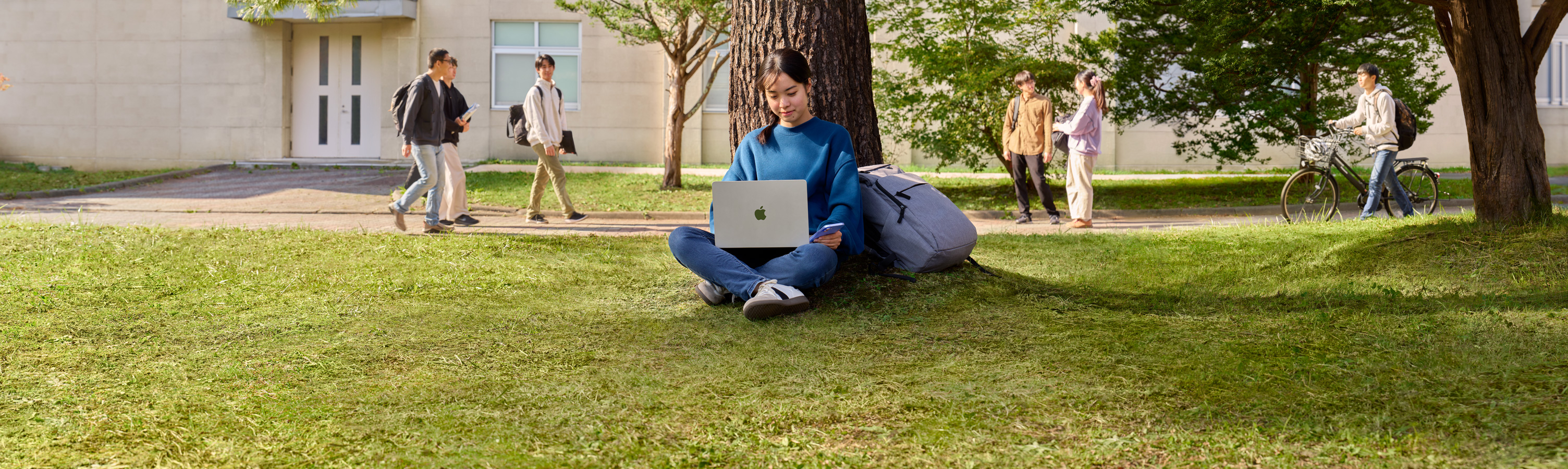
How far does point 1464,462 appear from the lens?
2.53m

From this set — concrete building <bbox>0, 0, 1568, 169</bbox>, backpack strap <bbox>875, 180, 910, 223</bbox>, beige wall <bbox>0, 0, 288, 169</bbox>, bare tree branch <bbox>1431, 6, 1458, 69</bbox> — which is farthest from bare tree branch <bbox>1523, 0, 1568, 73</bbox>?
beige wall <bbox>0, 0, 288, 169</bbox>

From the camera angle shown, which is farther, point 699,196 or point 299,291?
point 699,196

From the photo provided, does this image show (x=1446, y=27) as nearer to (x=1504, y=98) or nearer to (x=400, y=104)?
(x=1504, y=98)

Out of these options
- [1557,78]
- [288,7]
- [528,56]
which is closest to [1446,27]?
[288,7]

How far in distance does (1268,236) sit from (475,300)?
5594 millimetres

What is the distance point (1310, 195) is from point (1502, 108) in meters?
4.16

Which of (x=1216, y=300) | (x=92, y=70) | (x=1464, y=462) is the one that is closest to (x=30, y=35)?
(x=92, y=70)

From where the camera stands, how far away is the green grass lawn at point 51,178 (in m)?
15.6

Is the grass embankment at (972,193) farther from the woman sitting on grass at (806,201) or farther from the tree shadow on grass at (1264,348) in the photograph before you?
the woman sitting on grass at (806,201)

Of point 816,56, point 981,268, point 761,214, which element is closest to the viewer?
point 761,214

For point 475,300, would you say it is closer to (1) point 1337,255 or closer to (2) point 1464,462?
(2) point 1464,462

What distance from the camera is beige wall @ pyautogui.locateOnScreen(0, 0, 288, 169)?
23.4m

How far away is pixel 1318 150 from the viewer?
34.2 feet

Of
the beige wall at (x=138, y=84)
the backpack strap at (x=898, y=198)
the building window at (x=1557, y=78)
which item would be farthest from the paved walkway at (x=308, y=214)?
the building window at (x=1557, y=78)
